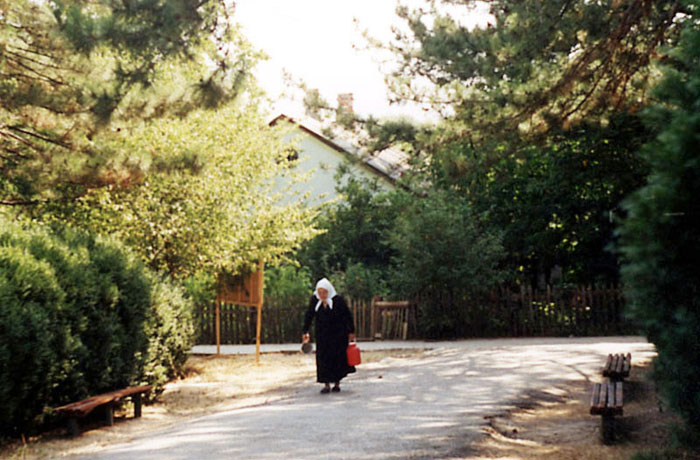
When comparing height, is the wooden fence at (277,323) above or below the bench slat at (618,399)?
above

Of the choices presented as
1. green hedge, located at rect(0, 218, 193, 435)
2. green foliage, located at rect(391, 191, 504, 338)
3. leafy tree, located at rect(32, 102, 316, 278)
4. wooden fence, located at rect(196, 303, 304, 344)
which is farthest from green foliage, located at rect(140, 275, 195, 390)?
green foliage, located at rect(391, 191, 504, 338)

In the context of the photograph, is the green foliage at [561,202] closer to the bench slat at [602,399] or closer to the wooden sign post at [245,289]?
the wooden sign post at [245,289]

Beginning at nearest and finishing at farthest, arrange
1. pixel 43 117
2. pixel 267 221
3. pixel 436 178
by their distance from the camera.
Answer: pixel 43 117 < pixel 267 221 < pixel 436 178

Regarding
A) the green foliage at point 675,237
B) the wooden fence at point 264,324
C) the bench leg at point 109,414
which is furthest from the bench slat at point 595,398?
the wooden fence at point 264,324

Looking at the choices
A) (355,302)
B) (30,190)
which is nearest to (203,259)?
(30,190)

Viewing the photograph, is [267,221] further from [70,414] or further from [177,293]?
[70,414]

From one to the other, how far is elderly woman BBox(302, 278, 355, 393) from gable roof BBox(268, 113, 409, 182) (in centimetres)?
778

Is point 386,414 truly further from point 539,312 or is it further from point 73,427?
point 539,312

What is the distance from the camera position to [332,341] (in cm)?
1185

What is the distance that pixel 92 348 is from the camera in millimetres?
10430

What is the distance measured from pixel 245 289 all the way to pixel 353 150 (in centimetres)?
518

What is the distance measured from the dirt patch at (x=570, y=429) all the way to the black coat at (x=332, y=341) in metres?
2.62

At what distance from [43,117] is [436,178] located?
606 inches

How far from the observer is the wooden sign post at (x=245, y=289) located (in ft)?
57.6
